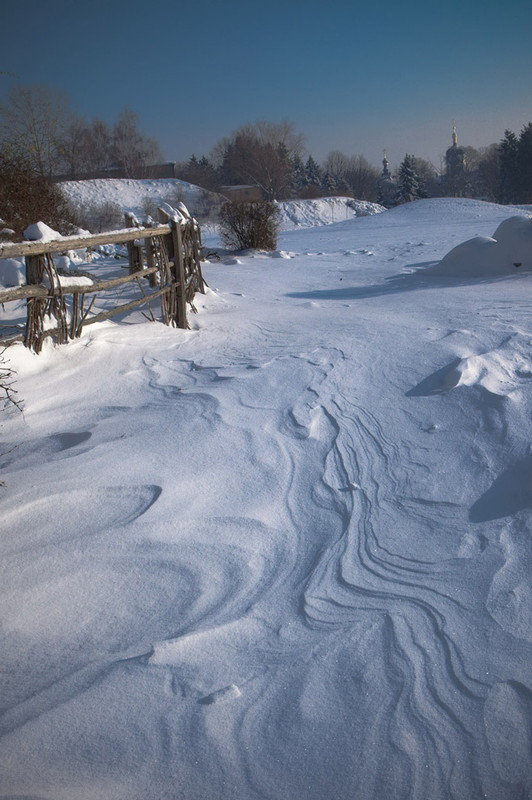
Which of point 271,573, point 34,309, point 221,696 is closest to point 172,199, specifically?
point 34,309

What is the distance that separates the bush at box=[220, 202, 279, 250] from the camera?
13664 millimetres

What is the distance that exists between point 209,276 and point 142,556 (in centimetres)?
834

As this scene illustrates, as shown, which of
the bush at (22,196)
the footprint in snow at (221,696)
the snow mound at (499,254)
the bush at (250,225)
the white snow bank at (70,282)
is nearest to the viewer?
the footprint in snow at (221,696)

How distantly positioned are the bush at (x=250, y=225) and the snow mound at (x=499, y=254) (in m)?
6.76

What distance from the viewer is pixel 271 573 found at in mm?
2266

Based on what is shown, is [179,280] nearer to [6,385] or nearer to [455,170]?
[6,385]

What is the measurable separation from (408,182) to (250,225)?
3663cm

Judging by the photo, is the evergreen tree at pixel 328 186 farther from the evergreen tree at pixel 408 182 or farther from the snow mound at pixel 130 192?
the snow mound at pixel 130 192

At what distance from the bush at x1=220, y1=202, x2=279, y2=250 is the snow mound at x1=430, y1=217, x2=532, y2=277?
6760 millimetres

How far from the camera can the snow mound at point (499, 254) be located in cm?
759

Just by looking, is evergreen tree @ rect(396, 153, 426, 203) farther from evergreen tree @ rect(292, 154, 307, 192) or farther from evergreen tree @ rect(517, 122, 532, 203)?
evergreen tree @ rect(292, 154, 307, 192)

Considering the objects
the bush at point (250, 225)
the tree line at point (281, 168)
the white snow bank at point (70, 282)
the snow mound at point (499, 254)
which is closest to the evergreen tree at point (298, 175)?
the tree line at point (281, 168)

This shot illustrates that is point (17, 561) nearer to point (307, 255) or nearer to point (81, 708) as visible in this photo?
point (81, 708)

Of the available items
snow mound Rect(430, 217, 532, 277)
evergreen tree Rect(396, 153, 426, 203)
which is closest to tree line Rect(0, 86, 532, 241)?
evergreen tree Rect(396, 153, 426, 203)
